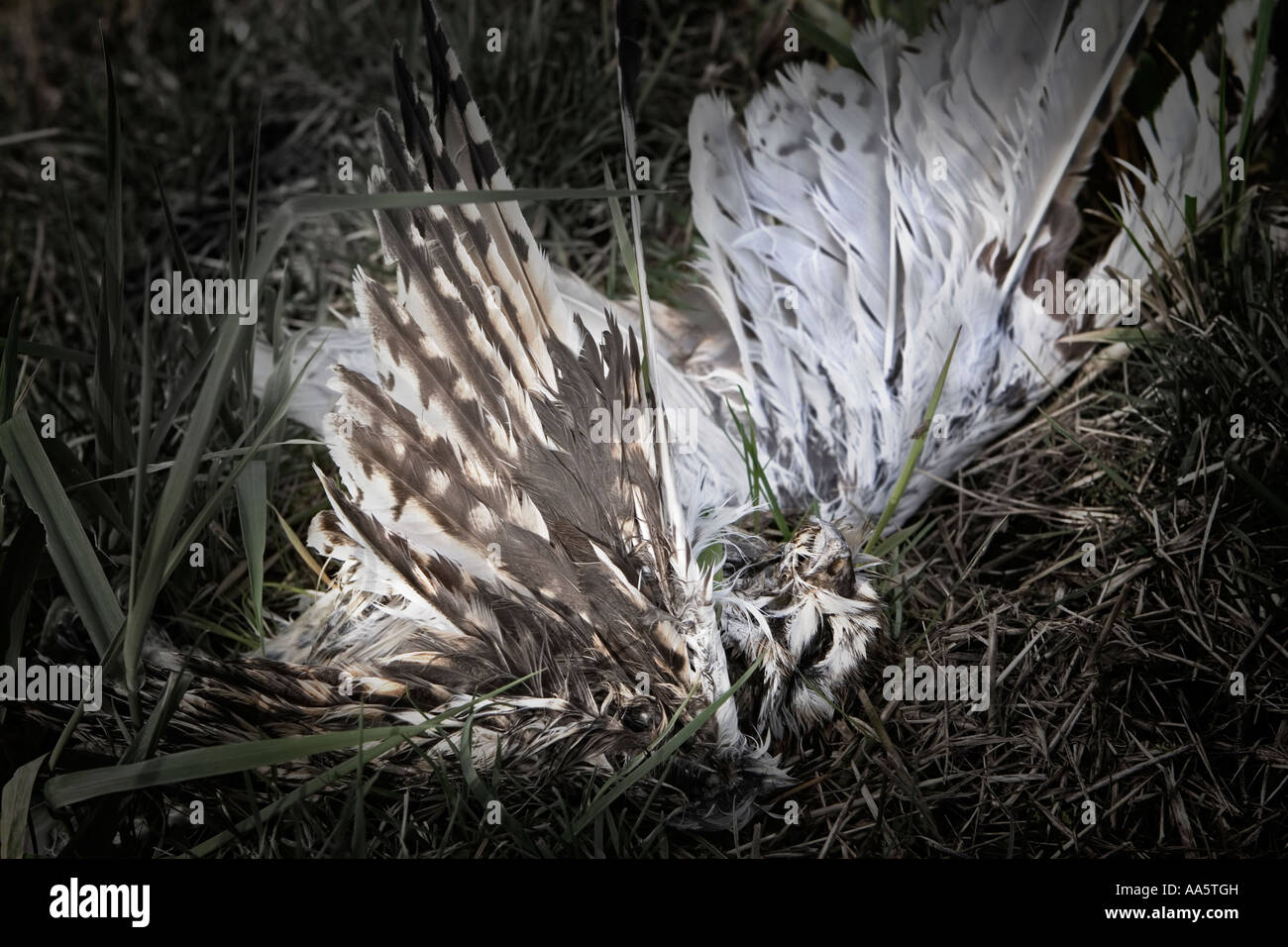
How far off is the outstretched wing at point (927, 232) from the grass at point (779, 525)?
0.11 meters

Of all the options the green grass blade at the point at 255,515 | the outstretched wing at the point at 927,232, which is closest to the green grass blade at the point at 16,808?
the green grass blade at the point at 255,515

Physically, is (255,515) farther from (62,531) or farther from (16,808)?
(16,808)

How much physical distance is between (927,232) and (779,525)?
0.62 meters

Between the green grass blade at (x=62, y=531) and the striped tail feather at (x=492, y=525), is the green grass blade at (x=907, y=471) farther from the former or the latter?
the green grass blade at (x=62, y=531)

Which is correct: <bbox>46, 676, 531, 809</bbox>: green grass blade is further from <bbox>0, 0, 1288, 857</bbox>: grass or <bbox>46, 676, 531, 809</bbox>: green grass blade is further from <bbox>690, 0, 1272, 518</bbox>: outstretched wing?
<bbox>690, 0, 1272, 518</bbox>: outstretched wing

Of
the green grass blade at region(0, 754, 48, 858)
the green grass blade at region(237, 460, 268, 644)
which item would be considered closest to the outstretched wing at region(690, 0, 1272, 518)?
the green grass blade at region(237, 460, 268, 644)

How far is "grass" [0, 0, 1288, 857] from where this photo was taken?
142 centimetres

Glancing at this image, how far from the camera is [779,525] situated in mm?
1752

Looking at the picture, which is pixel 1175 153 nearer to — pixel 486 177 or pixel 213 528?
pixel 486 177

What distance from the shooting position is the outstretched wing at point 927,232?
189 cm

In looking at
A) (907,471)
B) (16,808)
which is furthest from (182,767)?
(907,471)

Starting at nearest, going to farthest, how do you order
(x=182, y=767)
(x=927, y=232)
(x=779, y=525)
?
(x=182, y=767)
(x=779, y=525)
(x=927, y=232)

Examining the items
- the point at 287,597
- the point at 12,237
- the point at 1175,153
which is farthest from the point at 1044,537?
the point at 12,237
